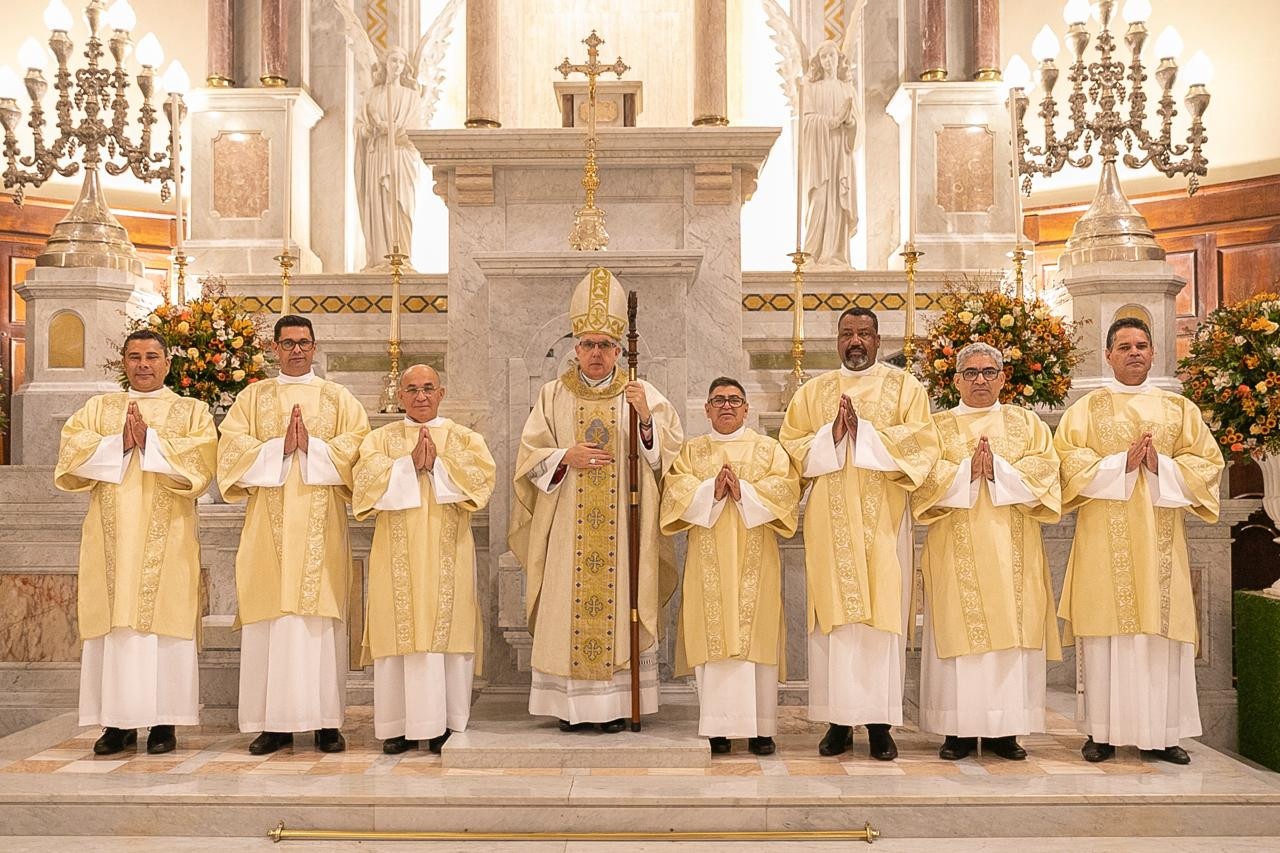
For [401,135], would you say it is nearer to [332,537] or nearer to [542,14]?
[542,14]

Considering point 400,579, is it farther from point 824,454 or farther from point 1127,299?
point 1127,299

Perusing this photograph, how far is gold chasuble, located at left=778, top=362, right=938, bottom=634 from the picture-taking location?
19.5ft

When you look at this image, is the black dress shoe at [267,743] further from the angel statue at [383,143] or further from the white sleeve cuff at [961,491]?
the angel statue at [383,143]

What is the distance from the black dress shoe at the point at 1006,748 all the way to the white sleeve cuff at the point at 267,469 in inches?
137

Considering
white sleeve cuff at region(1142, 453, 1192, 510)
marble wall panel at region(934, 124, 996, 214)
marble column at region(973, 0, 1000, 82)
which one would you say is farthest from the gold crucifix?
marble column at region(973, 0, 1000, 82)

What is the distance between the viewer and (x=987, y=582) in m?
5.95

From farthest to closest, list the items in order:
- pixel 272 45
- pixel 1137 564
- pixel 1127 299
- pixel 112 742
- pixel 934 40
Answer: pixel 272 45 → pixel 934 40 → pixel 1127 299 → pixel 112 742 → pixel 1137 564

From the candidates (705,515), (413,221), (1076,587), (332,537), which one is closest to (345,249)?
(413,221)

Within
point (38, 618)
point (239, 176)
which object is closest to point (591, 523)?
point (38, 618)

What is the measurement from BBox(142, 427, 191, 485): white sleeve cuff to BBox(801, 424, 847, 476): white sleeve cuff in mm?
2930

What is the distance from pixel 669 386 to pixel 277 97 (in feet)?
19.6

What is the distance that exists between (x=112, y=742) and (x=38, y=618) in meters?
1.97

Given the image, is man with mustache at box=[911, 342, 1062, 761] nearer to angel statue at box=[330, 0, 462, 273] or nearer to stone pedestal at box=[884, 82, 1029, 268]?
stone pedestal at box=[884, 82, 1029, 268]

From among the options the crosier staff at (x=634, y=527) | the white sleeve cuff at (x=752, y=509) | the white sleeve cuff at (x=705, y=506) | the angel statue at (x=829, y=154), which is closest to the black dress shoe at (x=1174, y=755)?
the white sleeve cuff at (x=752, y=509)
